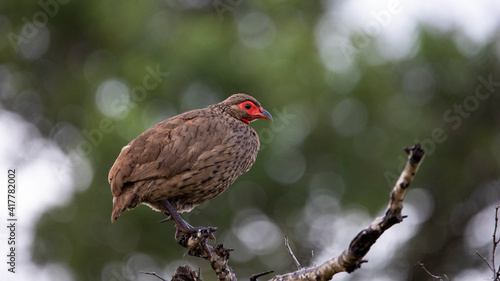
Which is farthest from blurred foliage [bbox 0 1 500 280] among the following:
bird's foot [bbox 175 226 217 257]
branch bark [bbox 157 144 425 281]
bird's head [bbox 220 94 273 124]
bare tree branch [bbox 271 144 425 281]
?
bare tree branch [bbox 271 144 425 281]

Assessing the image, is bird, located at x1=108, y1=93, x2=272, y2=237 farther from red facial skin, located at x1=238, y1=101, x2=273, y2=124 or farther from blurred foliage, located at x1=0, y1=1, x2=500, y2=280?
blurred foliage, located at x1=0, y1=1, x2=500, y2=280

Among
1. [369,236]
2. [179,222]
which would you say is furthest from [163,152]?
[369,236]

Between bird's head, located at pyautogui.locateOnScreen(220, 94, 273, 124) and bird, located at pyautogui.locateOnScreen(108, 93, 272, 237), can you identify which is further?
bird's head, located at pyautogui.locateOnScreen(220, 94, 273, 124)

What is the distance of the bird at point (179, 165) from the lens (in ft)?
16.9

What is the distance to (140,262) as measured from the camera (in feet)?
41.1

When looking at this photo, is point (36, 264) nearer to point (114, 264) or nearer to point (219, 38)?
point (114, 264)

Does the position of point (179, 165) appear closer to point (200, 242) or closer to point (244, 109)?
point (200, 242)

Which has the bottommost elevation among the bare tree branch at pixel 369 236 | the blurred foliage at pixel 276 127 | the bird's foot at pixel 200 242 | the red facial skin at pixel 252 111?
the bare tree branch at pixel 369 236

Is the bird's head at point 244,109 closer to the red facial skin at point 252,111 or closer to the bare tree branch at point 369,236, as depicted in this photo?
the red facial skin at point 252,111

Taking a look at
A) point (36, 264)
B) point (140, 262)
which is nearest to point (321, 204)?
point (140, 262)

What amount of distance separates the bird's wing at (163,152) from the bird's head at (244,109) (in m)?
0.62

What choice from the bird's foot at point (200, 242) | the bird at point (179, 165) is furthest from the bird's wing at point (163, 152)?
the bird's foot at point (200, 242)

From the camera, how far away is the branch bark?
3229mm

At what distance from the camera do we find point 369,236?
352cm
